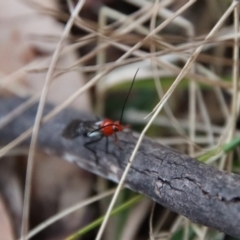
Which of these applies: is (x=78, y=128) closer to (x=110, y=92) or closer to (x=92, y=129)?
(x=92, y=129)

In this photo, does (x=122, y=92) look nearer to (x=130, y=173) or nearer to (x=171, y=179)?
(x=130, y=173)

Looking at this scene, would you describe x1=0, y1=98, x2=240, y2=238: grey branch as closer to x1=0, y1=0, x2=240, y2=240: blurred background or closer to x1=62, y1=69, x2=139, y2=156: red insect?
x1=62, y1=69, x2=139, y2=156: red insect

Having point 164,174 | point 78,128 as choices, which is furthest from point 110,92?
point 164,174

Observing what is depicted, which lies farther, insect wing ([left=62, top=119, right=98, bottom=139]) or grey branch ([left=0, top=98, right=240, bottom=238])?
insect wing ([left=62, top=119, right=98, bottom=139])

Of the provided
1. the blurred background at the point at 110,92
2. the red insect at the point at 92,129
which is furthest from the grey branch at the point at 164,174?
the blurred background at the point at 110,92

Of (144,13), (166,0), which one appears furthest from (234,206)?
(144,13)

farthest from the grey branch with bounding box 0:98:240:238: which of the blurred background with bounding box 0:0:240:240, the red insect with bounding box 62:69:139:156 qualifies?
the blurred background with bounding box 0:0:240:240

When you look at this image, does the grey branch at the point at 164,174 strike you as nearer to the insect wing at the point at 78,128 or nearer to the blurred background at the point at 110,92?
the insect wing at the point at 78,128
